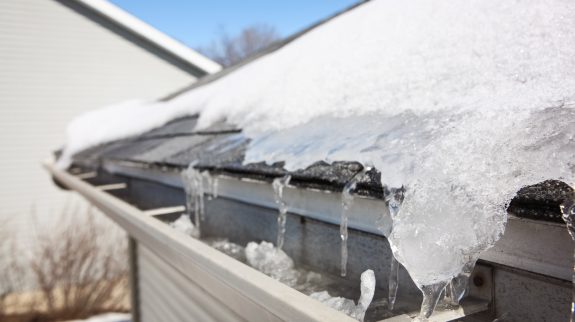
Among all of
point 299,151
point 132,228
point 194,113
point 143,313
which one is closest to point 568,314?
point 299,151

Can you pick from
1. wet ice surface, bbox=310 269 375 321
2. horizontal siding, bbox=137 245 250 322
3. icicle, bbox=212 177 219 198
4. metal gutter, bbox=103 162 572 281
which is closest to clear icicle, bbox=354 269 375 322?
wet ice surface, bbox=310 269 375 321

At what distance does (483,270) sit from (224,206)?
130 centimetres

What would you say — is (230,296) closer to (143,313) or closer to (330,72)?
(330,72)

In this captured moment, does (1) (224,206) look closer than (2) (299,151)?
No

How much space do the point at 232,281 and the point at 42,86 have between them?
32.9ft

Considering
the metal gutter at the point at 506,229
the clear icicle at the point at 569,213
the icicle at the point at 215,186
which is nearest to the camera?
the clear icicle at the point at 569,213

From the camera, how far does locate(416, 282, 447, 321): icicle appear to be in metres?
0.78

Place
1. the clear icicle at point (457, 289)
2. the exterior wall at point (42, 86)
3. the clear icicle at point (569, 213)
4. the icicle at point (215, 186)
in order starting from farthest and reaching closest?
the exterior wall at point (42, 86)
the icicle at point (215, 186)
the clear icicle at point (457, 289)
the clear icicle at point (569, 213)

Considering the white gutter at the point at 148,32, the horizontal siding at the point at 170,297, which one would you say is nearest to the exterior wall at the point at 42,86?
the white gutter at the point at 148,32

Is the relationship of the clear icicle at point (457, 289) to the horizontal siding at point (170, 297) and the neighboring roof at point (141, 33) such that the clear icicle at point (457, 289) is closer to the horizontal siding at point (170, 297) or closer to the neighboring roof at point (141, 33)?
the horizontal siding at point (170, 297)

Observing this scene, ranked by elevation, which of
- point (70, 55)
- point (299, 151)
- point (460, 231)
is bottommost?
point (460, 231)

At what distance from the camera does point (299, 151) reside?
132cm

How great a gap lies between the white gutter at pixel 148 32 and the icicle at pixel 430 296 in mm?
10660

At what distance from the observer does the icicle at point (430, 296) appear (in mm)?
785
